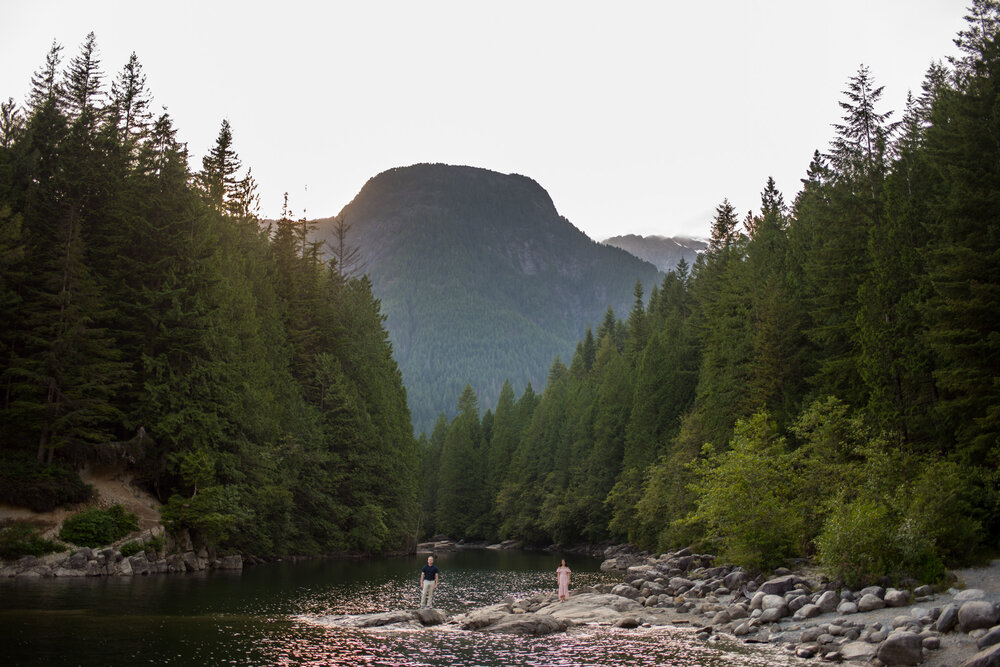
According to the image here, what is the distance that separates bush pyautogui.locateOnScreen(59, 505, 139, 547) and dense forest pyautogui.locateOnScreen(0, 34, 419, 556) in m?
1.57

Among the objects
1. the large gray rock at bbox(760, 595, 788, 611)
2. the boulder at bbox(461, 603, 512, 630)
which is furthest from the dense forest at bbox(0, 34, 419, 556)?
the large gray rock at bbox(760, 595, 788, 611)

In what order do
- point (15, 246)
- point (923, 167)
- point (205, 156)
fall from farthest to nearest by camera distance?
1. point (205, 156)
2. point (15, 246)
3. point (923, 167)

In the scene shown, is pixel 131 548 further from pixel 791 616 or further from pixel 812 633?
pixel 812 633

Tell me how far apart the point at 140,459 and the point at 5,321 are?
9732 millimetres

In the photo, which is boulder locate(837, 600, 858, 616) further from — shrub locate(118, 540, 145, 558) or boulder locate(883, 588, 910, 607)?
shrub locate(118, 540, 145, 558)

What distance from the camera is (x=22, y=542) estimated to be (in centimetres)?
3259

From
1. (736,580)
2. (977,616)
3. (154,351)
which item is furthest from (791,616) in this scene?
(154,351)

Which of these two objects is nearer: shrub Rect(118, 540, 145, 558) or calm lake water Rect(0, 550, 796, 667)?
calm lake water Rect(0, 550, 796, 667)

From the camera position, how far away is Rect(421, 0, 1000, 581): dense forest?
25531mm

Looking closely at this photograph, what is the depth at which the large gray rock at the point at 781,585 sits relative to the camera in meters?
25.9

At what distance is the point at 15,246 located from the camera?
3797 centimetres

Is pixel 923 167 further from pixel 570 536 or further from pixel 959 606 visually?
pixel 570 536

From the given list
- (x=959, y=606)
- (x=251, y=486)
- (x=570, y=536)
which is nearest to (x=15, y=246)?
(x=251, y=486)

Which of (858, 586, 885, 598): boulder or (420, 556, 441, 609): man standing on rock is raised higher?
(858, 586, 885, 598): boulder
